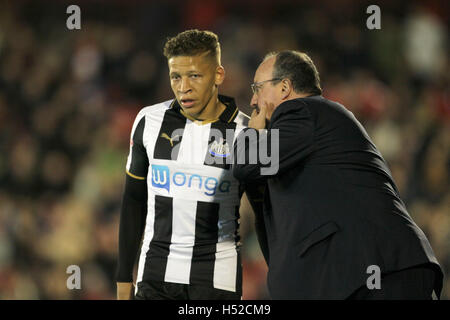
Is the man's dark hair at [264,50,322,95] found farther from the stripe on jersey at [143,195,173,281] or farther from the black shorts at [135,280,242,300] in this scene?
the black shorts at [135,280,242,300]

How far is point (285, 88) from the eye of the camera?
9.04ft

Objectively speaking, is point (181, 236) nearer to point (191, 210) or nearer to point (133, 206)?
point (191, 210)

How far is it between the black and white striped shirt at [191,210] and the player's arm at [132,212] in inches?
0.8

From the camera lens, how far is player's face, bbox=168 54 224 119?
9.41ft

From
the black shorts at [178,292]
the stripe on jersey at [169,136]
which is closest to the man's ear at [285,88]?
the stripe on jersey at [169,136]

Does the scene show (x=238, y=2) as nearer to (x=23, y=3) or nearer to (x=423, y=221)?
(x=23, y=3)

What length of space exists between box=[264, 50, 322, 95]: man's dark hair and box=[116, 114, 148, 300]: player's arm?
736mm

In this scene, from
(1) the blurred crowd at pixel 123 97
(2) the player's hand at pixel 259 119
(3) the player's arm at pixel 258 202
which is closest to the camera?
(2) the player's hand at pixel 259 119

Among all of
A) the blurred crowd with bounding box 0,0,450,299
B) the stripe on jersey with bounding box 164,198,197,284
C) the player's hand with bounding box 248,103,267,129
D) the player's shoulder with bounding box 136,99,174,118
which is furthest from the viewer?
the blurred crowd with bounding box 0,0,450,299

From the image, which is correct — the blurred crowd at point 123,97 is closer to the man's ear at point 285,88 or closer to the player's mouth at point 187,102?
the player's mouth at point 187,102

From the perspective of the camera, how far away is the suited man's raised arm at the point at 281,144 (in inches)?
97.9

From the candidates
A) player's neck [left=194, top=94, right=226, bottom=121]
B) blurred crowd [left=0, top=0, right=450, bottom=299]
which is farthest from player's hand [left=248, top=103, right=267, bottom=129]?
blurred crowd [left=0, top=0, right=450, bottom=299]

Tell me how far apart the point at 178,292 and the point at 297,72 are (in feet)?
3.70
